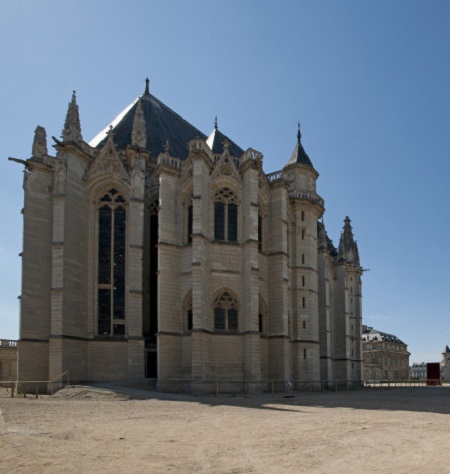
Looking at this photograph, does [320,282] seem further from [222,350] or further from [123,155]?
[123,155]

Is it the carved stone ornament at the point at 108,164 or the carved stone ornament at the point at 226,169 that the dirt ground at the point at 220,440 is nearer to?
the carved stone ornament at the point at 226,169

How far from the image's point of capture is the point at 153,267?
103ft

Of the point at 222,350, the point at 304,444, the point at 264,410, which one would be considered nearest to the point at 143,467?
the point at 304,444

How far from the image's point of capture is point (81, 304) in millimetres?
27906

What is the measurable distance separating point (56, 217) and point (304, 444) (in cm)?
2075

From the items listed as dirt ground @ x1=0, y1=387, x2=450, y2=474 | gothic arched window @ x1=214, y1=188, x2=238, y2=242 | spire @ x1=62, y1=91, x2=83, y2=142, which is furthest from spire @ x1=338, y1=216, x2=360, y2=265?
dirt ground @ x1=0, y1=387, x2=450, y2=474

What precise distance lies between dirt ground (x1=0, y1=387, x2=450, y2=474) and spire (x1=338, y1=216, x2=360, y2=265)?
1385 inches

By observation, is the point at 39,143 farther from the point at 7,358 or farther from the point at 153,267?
the point at 7,358

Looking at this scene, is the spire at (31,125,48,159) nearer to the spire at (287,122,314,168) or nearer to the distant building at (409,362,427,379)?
the spire at (287,122,314,168)

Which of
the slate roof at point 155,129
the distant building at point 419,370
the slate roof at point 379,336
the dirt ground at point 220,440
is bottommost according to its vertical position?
the distant building at point 419,370

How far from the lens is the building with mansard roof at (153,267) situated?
88.8 feet

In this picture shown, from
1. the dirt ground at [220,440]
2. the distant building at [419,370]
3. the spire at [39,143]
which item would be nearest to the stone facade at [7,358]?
the spire at [39,143]

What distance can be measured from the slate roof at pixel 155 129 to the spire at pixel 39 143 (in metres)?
3.55

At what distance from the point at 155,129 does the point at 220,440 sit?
29.1m
